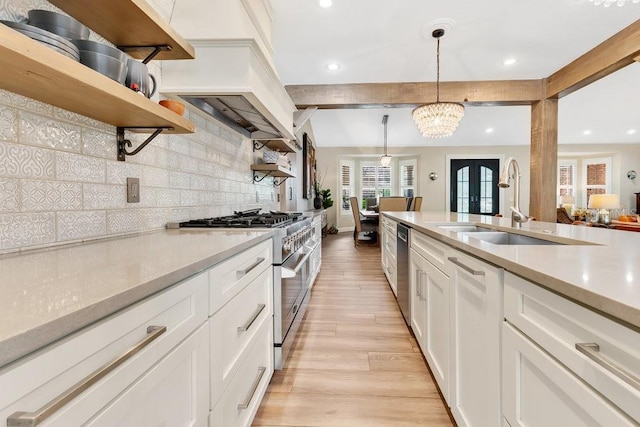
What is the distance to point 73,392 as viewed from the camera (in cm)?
45

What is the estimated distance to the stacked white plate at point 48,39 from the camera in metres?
0.75

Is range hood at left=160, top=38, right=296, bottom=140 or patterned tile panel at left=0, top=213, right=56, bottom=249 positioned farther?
range hood at left=160, top=38, right=296, bottom=140

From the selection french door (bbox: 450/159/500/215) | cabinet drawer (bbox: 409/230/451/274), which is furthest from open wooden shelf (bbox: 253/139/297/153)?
french door (bbox: 450/159/500/215)

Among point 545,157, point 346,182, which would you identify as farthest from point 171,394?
point 346,182

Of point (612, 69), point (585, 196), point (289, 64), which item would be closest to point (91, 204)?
point (289, 64)

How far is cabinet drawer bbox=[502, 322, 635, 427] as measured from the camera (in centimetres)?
55

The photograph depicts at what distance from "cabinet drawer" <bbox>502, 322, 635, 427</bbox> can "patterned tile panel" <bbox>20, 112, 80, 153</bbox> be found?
5.16 ft

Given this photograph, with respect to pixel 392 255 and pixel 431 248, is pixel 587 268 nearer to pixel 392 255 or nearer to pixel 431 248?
pixel 431 248

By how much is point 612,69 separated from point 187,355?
16.0 feet

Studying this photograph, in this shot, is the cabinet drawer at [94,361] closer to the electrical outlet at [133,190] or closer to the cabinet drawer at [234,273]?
the cabinet drawer at [234,273]

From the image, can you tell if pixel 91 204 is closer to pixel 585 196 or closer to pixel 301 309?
pixel 301 309

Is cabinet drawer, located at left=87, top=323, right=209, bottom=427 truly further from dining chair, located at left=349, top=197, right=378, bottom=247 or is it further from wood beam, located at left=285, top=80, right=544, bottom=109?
dining chair, located at left=349, top=197, right=378, bottom=247

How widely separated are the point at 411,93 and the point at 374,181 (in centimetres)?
504

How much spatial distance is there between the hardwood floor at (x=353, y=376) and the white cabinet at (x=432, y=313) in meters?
0.14
